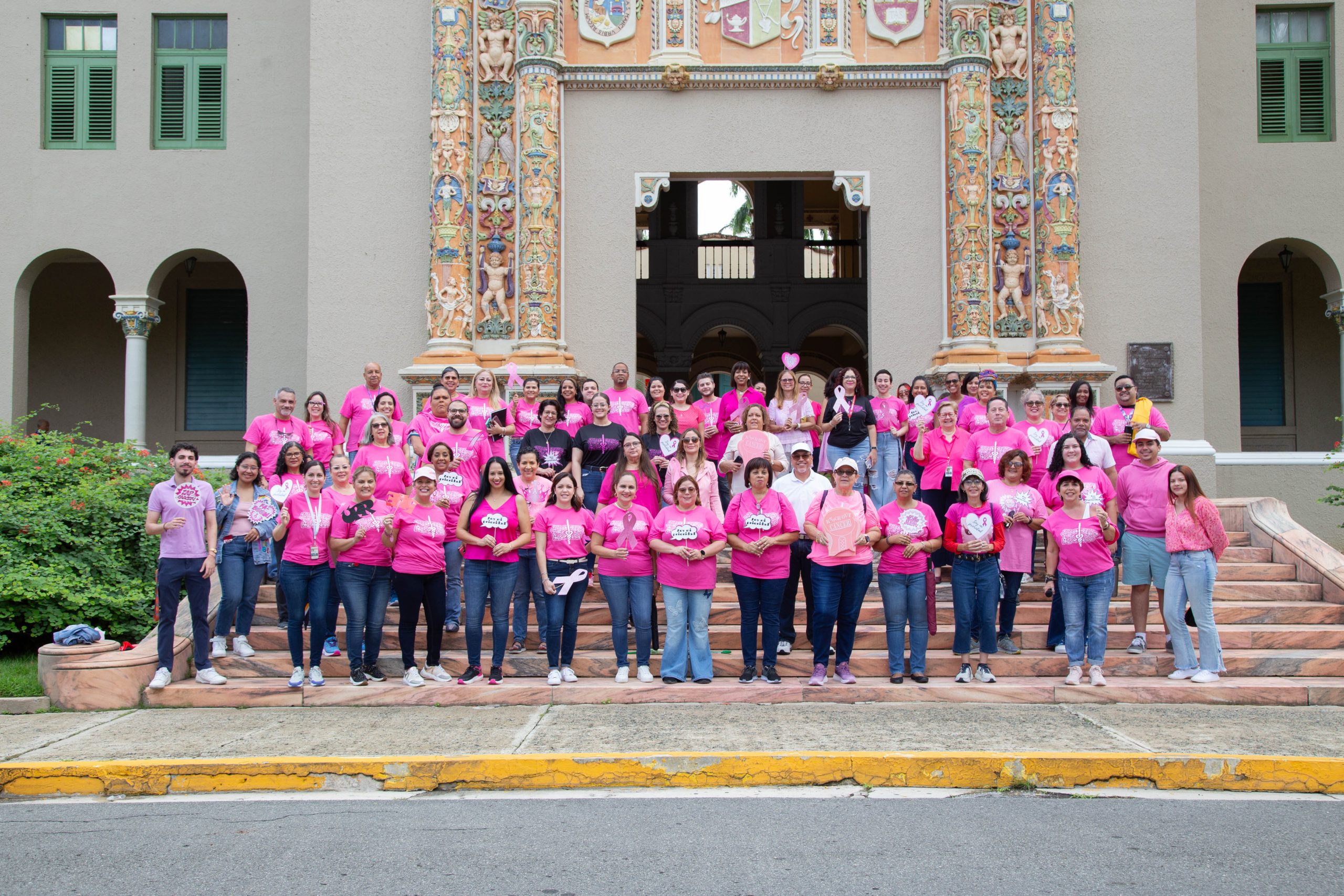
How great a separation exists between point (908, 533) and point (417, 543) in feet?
12.9

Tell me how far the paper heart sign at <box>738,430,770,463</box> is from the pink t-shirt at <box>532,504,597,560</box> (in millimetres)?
1854

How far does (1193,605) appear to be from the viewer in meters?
8.71

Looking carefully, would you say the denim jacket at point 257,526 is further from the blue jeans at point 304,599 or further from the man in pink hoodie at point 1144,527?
the man in pink hoodie at point 1144,527

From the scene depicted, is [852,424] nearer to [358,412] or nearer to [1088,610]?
[1088,610]

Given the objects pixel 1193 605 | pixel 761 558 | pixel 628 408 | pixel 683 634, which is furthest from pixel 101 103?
pixel 1193 605

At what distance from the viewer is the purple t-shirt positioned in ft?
28.1

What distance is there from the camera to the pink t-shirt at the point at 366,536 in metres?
8.59

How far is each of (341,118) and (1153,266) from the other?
10681 millimetres

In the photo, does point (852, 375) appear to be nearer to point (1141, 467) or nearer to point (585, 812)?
point (1141, 467)

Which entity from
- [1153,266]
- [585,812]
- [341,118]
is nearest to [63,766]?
[585,812]

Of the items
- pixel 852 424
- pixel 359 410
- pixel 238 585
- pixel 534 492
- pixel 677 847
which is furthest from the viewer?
pixel 359 410

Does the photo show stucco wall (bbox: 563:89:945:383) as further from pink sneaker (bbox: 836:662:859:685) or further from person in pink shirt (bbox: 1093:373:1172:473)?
pink sneaker (bbox: 836:662:859:685)

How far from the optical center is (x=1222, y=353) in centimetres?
1519

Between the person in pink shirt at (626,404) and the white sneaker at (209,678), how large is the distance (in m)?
4.33
